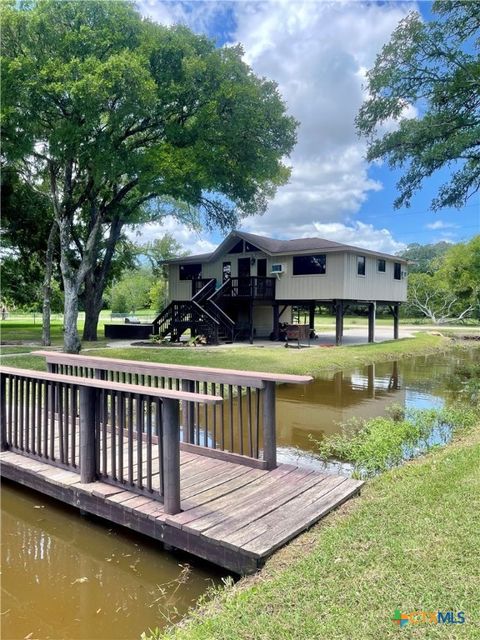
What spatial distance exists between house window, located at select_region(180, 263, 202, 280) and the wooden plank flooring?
18967 millimetres

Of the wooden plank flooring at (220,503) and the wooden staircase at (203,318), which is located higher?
the wooden staircase at (203,318)

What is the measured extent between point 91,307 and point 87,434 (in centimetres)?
1735

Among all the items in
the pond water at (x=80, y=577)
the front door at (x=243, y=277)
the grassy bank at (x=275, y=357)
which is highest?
the front door at (x=243, y=277)

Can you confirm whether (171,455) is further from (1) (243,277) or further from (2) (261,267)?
(2) (261,267)

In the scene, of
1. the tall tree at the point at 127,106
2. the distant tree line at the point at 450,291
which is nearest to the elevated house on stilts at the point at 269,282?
the tall tree at the point at 127,106

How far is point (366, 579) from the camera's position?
2648 millimetres

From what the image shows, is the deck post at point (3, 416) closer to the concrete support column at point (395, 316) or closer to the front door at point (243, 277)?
the front door at point (243, 277)

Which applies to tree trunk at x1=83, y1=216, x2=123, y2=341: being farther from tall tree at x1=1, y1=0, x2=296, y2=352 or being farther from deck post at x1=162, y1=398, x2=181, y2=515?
deck post at x1=162, y1=398, x2=181, y2=515

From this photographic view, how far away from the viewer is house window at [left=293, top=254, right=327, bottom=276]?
63.3 feet

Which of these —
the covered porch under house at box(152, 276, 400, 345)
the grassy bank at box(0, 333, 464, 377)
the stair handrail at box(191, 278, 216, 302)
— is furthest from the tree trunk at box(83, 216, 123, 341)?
the grassy bank at box(0, 333, 464, 377)

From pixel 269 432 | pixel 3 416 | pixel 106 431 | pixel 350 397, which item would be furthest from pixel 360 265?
pixel 106 431

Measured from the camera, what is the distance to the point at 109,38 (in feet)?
43.8

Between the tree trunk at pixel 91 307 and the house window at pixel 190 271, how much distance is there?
468 centimetres

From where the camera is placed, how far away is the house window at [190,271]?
76.7ft
